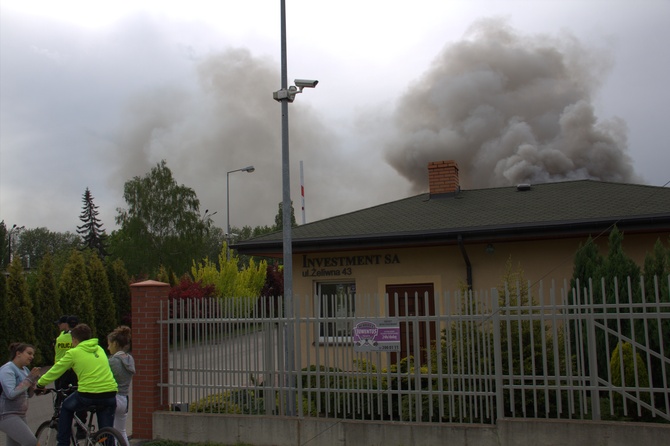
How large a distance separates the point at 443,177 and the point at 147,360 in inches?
370

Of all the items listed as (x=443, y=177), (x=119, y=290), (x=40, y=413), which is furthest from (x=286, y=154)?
(x=119, y=290)

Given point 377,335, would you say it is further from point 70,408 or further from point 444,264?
point 444,264

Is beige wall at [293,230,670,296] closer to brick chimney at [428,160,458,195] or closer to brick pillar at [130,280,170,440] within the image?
brick chimney at [428,160,458,195]

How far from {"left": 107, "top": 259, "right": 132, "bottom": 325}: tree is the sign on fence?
1753 centimetres

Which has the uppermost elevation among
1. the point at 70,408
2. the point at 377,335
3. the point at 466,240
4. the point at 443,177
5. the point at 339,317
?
the point at 443,177

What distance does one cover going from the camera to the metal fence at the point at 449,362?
6.93m

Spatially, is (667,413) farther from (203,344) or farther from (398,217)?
(398,217)

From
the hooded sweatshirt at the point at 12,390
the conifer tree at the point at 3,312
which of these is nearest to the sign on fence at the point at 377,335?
the hooded sweatshirt at the point at 12,390

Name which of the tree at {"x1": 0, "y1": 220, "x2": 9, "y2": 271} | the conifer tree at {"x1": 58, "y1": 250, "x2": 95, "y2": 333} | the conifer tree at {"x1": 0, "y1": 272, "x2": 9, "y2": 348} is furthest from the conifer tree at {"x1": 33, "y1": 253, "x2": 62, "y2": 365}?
the tree at {"x1": 0, "y1": 220, "x2": 9, "y2": 271}

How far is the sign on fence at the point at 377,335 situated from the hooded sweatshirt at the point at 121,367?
2622 mm

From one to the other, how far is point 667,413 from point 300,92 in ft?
20.6

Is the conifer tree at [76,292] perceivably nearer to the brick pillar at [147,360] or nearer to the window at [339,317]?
the brick pillar at [147,360]

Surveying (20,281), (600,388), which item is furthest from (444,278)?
(20,281)

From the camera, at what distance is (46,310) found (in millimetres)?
19359
